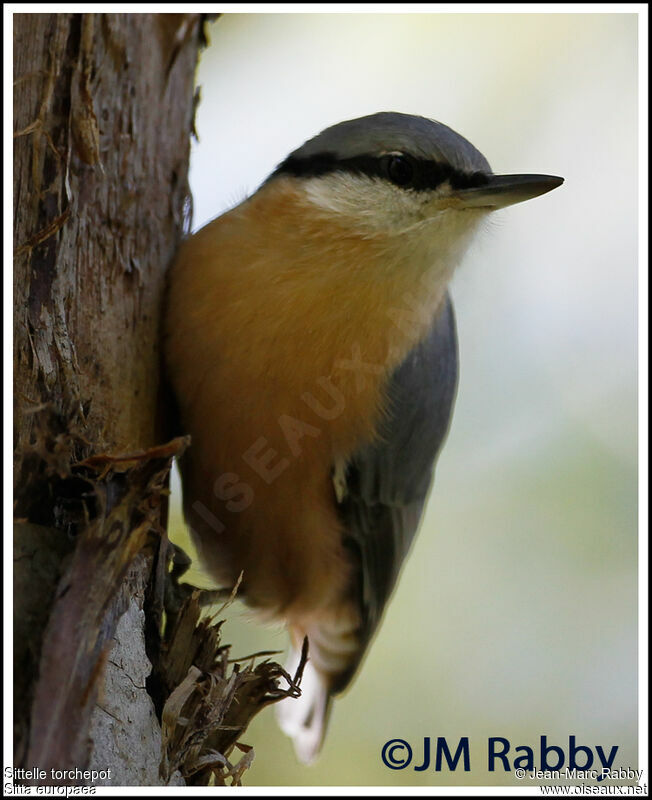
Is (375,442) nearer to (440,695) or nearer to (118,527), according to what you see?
(118,527)

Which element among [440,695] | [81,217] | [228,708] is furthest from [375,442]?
[440,695]

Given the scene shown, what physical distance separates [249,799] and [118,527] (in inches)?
24.6

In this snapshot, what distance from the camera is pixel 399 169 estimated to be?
209 cm

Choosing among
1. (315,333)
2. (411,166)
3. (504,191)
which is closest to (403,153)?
(411,166)

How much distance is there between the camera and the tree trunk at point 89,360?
54.0 inches

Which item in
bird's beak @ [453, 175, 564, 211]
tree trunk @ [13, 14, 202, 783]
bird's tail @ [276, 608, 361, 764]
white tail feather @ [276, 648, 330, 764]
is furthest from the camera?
white tail feather @ [276, 648, 330, 764]

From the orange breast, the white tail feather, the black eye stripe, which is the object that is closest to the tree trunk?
the orange breast

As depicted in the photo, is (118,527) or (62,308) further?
(62,308)

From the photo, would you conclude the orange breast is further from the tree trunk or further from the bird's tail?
the bird's tail

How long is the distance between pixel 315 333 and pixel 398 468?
23.7 inches

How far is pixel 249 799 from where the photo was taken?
1.62 metres

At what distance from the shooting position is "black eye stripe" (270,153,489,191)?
2062 mm

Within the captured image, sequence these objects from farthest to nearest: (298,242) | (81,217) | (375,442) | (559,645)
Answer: (559,645) < (375,442) < (298,242) < (81,217)

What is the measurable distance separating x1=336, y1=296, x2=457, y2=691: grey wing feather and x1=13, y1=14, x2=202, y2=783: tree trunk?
62cm
